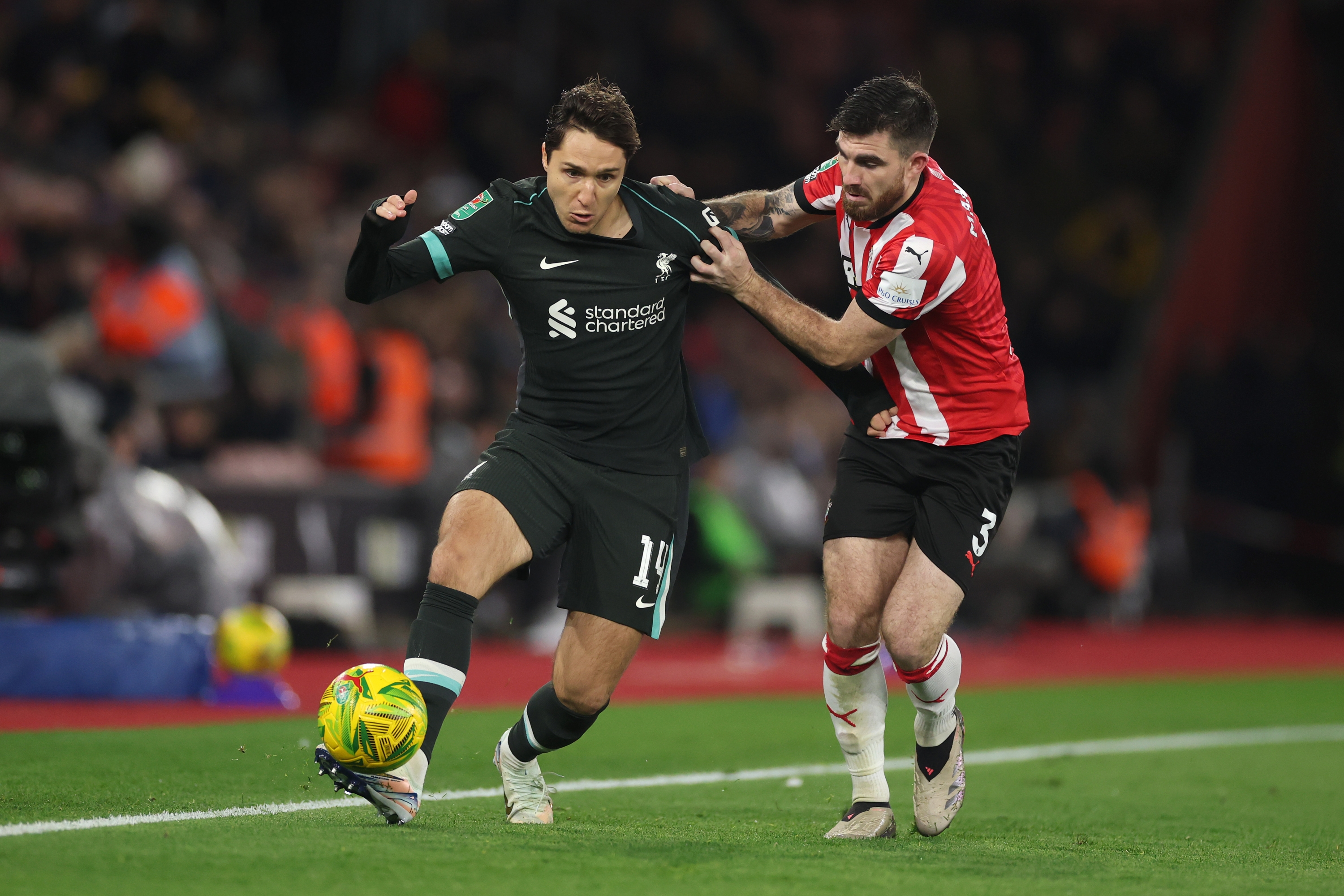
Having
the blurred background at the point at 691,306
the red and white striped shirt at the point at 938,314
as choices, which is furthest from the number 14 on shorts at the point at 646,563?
the blurred background at the point at 691,306

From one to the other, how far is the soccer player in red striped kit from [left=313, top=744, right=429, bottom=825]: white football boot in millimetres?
1411

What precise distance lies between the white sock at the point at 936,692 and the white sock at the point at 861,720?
12 cm

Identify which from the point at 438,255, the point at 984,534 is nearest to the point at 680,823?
the point at 984,534

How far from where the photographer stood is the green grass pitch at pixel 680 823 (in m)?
4.45

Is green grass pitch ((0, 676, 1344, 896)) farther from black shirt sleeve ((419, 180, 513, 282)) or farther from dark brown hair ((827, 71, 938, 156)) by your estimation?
dark brown hair ((827, 71, 938, 156))

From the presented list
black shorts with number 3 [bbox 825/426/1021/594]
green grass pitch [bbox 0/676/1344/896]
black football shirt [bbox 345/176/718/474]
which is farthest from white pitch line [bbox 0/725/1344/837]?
black shorts with number 3 [bbox 825/426/1021/594]

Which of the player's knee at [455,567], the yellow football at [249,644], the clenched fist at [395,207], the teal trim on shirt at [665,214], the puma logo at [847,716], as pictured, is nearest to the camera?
the clenched fist at [395,207]

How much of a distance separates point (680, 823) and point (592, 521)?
111cm

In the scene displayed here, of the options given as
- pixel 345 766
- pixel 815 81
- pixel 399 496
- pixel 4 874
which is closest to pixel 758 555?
pixel 399 496

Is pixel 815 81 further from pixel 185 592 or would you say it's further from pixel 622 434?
pixel 622 434

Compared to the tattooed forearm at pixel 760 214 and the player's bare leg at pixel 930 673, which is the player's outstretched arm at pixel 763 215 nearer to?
the tattooed forearm at pixel 760 214

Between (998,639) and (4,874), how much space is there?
447 inches

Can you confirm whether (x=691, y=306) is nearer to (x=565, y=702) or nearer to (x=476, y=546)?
(x=565, y=702)

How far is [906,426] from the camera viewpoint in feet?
19.7
